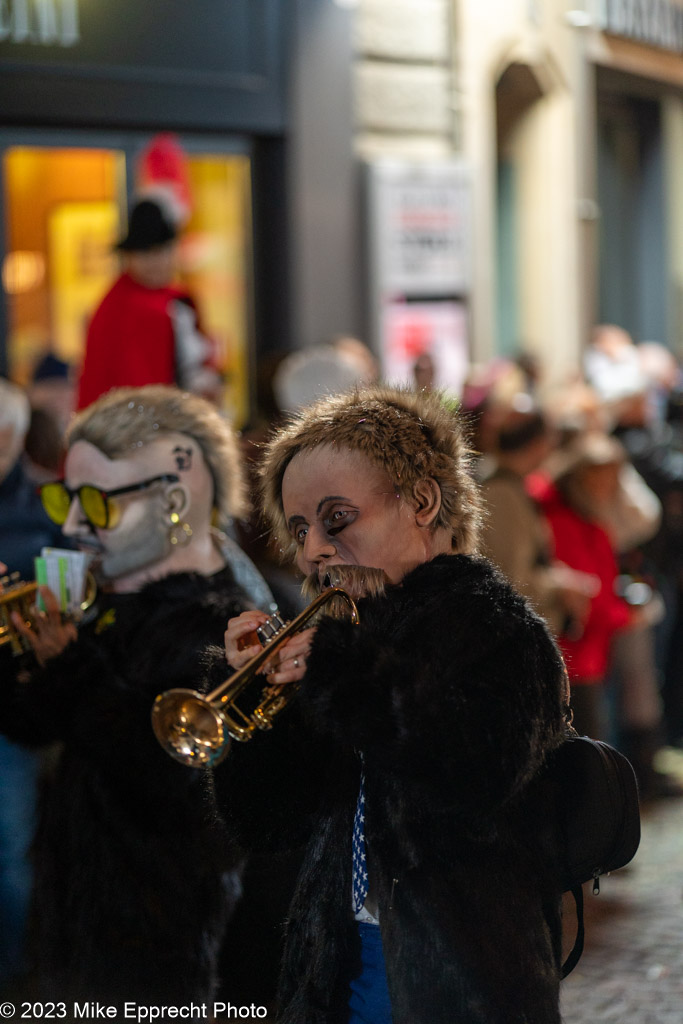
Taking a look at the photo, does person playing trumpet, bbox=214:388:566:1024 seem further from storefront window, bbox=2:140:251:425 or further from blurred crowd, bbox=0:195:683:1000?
storefront window, bbox=2:140:251:425

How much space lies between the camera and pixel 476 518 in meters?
2.58

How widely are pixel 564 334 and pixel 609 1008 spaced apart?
9.13 meters

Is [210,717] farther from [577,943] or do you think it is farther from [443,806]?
[577,943]

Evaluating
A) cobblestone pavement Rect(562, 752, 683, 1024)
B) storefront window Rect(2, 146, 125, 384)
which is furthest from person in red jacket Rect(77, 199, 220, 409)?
cobblestone pavement Rect(562, 752, 683, 1024)

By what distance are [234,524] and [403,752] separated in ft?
10.1

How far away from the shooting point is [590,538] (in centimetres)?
645

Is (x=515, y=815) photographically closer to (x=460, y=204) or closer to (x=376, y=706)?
(x=376, y=706)

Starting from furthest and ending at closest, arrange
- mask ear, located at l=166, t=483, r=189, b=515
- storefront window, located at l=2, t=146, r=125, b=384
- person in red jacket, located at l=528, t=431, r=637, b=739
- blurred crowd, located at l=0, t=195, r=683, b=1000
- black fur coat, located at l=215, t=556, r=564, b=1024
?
storefront window, located at l=2, t=146, r=125, b=384 < person in red jacket, located at l=528, t=431, r=637, b=739 < mask ear, located at l=166, t=483, r=189, b=515 < blurred crowd, located at l=0, t=195, r=683, b=1000 < black fur coat, located at l=215, t=556, r=564, b=1024

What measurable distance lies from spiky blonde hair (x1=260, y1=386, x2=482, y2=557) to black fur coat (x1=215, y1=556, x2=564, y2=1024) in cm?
16

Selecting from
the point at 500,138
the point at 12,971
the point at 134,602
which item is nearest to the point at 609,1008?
the point at 12,971

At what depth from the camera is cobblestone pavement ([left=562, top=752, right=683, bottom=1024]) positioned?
14.1ft

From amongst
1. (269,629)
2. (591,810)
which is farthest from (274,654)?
(591,810)

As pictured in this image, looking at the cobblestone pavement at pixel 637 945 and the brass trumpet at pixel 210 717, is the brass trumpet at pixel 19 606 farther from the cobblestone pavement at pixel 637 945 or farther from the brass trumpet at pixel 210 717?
the cobblestone pavement at pixel 637 945

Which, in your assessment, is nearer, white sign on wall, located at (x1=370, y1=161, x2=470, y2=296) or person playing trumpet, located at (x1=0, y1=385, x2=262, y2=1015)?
person playing trumpet, located at (x1=0, y1=385, x2=262, y2=1015)
